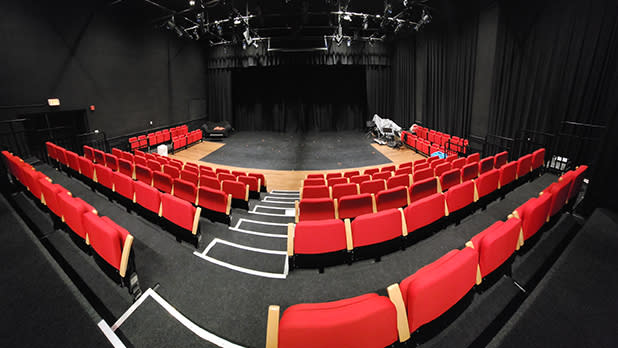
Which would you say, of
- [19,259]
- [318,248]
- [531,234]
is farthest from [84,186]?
[531,234]

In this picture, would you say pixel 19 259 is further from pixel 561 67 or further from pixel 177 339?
pixel 561 67

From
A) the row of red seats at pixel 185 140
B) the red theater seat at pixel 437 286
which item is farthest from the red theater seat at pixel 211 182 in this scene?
the row of red seats at pixel 185 140

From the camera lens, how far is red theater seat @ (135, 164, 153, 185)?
5480 millimetres

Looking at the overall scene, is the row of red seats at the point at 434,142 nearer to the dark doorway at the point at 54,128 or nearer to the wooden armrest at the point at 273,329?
the wooden armrest at the point at 273,329

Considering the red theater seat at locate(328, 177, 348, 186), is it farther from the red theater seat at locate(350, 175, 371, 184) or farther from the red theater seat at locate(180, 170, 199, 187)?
the red theater seat at locate(180, 170, 199, 187)

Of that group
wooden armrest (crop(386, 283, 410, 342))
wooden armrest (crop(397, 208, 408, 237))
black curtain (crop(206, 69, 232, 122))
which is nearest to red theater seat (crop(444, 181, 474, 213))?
wooden armrest (crop(397, 208, 408, 237))

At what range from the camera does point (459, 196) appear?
367 centimetres

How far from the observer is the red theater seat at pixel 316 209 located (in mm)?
3833

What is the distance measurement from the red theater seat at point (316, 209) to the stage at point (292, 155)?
428 cm

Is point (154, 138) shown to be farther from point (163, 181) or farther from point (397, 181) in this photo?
point (397, 181)

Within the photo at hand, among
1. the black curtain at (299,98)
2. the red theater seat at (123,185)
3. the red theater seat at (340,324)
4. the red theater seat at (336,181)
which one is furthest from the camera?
the black curtain at (299,98)

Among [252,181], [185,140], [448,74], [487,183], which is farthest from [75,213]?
[448,74]

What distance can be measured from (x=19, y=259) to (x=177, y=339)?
2185mm

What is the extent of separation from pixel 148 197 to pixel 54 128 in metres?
8.19
